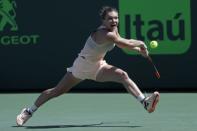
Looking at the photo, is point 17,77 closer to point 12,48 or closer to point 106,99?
point 12,48

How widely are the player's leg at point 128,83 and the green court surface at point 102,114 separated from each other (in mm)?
246

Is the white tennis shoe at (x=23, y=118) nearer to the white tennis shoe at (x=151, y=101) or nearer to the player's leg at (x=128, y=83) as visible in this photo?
the player's leg at (x=128, y=83)

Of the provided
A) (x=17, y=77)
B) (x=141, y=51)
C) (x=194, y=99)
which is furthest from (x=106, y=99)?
(x=141, y=51)

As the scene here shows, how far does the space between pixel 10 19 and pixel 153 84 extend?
2725 mm

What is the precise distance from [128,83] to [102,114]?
1228mm

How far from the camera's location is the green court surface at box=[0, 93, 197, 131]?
23.7 ft

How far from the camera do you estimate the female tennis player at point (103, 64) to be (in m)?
7.15

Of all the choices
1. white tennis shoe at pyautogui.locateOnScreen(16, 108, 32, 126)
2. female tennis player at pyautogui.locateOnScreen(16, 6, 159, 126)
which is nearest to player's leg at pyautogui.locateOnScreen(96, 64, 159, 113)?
female tennis player at pyautogui.locateOnScreen(16, 6, 159, 126)

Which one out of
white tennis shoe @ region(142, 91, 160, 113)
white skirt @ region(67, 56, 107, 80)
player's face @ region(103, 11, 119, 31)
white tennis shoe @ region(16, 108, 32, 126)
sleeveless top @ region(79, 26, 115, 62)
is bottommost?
white tennis shoe @ region(16, 108, 32, 126)

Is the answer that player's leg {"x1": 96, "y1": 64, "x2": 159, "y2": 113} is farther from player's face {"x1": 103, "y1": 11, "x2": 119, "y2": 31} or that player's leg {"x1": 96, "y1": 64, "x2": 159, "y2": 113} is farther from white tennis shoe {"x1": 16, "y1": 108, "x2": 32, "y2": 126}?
white tennis shoe {"x1": 16, "y1": 108, "x2": 32, "y2": 126}

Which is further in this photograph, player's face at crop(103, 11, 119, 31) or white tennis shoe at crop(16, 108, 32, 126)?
white tennis shoe at crop(16, 108, 32, 126)

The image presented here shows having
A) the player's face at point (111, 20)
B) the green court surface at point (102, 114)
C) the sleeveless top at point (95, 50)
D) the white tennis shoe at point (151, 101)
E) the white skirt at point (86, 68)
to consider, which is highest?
the player's face at point (111, 20)

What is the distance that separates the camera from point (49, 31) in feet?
38.1

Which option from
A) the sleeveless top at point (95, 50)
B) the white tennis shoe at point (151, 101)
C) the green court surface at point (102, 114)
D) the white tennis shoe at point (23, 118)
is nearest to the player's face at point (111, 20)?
the sleeveless top at point (95, 50)
